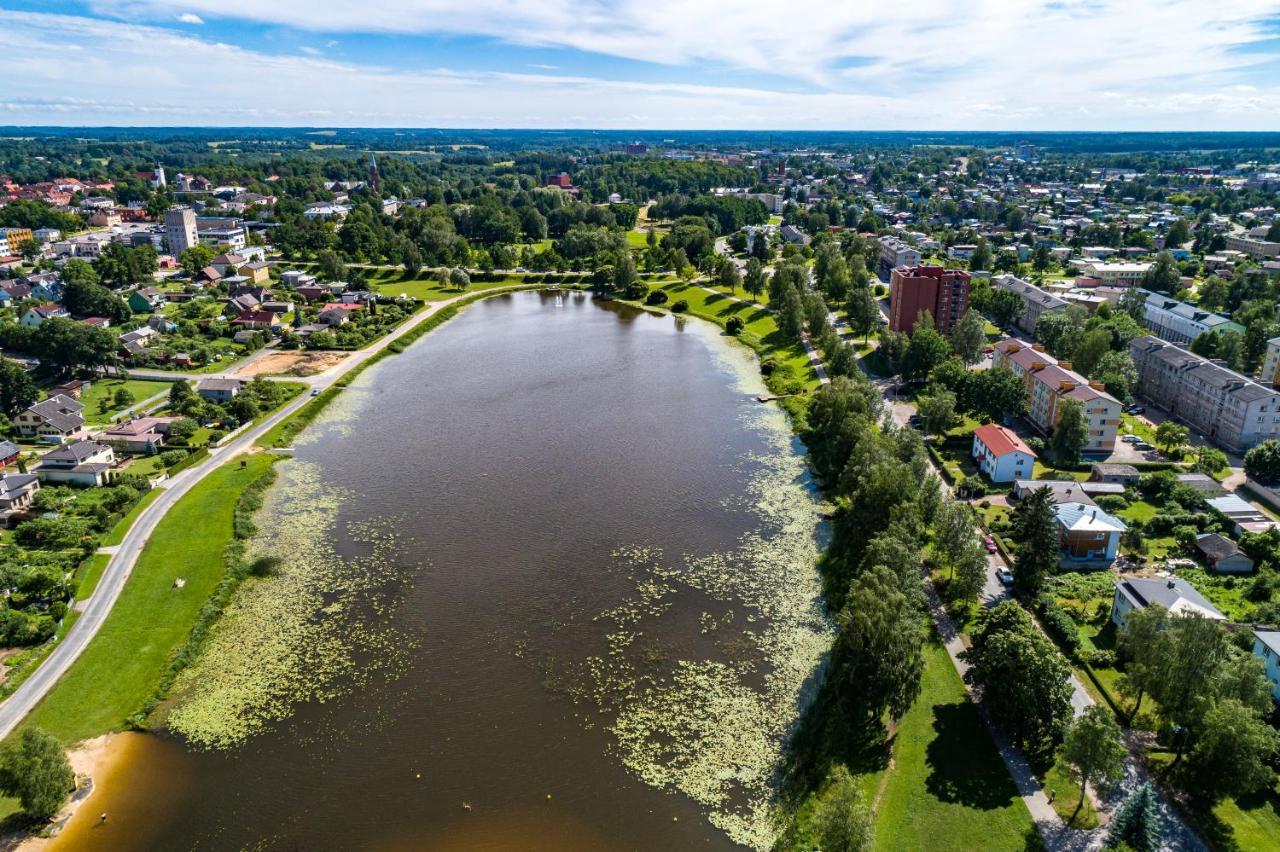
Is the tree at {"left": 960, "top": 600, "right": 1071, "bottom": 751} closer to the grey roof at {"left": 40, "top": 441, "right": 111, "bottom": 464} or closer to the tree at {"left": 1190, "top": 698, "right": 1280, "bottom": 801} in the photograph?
the tree at {"left": 1190, "top": 698, "right": 1280, "bottom": 801}

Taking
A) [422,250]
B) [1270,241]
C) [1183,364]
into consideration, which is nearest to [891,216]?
[1270,241]

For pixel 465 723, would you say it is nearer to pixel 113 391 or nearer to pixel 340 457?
pixel 340 457

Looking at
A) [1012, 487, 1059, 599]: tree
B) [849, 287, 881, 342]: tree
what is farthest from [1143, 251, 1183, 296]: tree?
[1012, 487, 1059, 599]: tree

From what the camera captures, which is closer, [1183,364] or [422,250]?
[1183,364]

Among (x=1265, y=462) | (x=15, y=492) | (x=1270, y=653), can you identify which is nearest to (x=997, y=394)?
(x=1265, y=462)

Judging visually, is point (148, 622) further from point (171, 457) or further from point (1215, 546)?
point (1215, 546)

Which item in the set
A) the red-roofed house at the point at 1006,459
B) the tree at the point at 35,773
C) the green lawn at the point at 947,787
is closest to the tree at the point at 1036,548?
the green lawn at the point at 947,787
